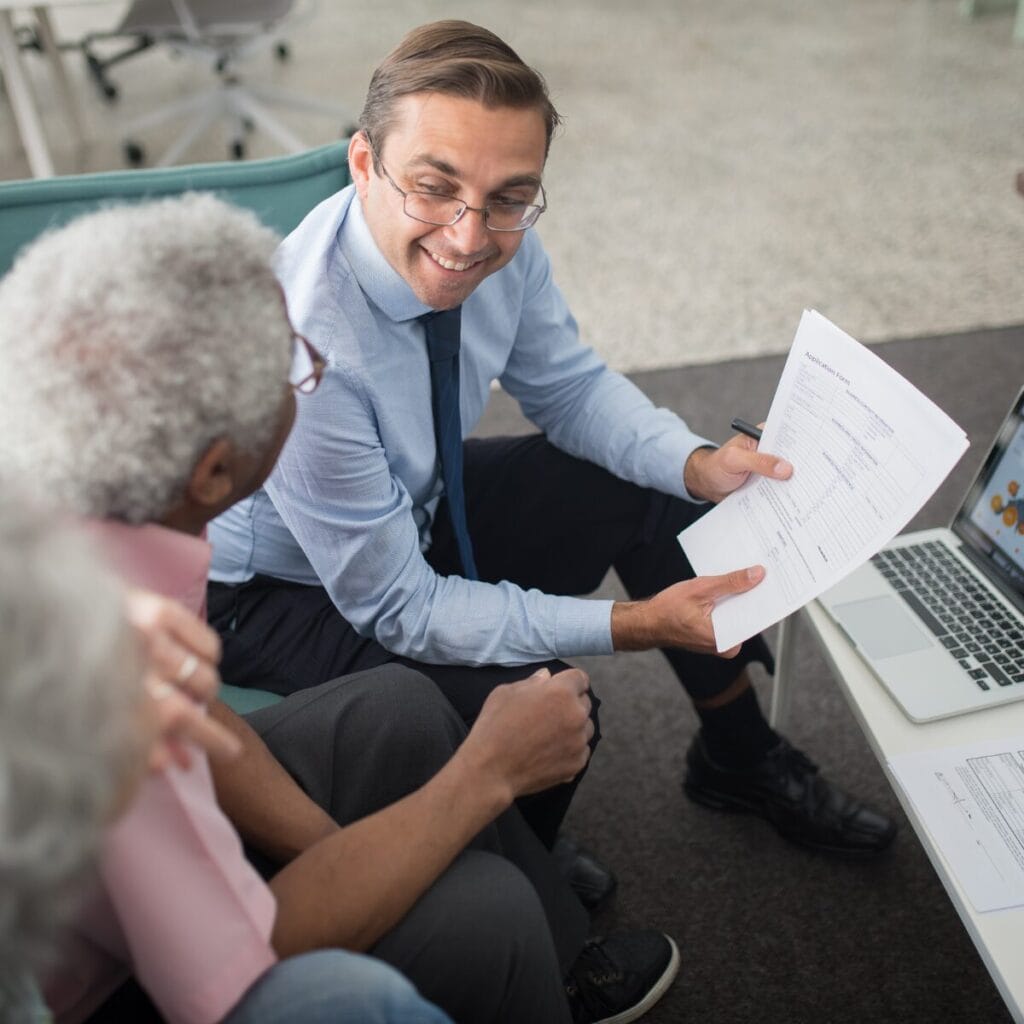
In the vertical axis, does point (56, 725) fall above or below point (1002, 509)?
above

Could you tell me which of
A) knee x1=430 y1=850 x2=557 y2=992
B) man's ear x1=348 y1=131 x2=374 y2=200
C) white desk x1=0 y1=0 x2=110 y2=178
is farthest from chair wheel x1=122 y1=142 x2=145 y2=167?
knee x1=430 y1=850 x2=557 y2=992

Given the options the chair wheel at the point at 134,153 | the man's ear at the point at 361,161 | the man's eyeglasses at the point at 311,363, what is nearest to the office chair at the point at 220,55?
the chair wheel at the point at 134,153

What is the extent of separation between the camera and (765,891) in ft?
4.94

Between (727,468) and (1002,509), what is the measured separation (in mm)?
323

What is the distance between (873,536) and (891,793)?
74 cm

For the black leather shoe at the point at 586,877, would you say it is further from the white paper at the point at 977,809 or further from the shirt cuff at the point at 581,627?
the white paper at the point at 977,809

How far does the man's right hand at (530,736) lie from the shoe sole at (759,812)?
587mm

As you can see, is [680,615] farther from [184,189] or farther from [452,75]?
[184,189]

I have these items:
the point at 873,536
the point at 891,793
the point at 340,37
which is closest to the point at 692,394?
the point at 891,793

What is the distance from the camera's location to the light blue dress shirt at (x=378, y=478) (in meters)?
Result: 1.19

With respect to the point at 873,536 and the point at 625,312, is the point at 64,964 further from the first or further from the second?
the point at 625,312

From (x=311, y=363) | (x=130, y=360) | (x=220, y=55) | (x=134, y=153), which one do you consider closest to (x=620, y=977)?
(x=311, y=363)

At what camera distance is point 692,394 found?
2.49 m

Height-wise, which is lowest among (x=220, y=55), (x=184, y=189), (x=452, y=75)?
(x=220, y=55)
